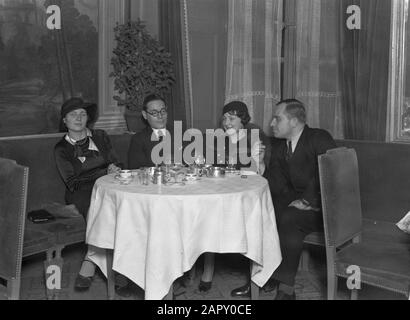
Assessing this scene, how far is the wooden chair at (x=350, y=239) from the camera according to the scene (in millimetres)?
2832

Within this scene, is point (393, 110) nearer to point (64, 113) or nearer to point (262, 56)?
point (262, 56)

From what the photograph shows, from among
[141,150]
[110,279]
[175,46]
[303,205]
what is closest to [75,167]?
[141,150]

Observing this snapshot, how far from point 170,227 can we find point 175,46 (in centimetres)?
303

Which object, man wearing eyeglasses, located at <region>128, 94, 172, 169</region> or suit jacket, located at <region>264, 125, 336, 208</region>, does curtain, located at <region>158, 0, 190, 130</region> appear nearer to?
man wearing eyeglasses, located at <region>128, 94, 172, 169</region>

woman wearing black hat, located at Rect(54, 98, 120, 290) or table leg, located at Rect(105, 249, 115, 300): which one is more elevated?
woman wearing black hat, located at Rect(54, 98, 120, 290)

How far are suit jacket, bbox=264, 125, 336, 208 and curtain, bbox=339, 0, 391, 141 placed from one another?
0.62 meters

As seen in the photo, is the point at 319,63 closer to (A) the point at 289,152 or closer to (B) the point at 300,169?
(A) the point at 289,152

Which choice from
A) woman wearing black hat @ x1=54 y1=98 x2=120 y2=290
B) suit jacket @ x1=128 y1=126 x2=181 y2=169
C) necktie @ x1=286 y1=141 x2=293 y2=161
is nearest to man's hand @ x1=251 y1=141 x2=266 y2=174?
necktie @ x1=286 y1=141 x2=293 y2=161

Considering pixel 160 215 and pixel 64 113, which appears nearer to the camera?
pixel 160 215

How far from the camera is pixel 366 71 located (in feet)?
14.0

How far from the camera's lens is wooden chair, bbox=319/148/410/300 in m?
2.83

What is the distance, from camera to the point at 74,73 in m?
5.03
